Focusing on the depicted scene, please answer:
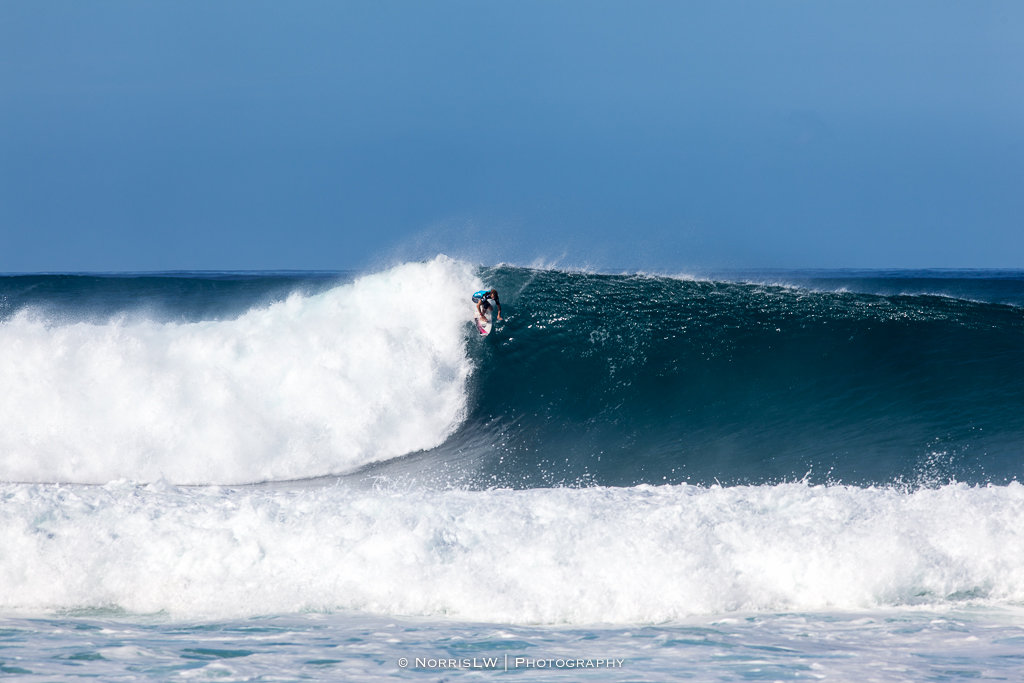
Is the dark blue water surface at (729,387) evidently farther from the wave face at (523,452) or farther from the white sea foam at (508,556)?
the white sea foam at (508,556)

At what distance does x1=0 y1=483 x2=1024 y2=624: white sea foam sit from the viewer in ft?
15.6

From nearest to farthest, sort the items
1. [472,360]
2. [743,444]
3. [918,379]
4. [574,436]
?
[743,444], [574,436], [918,379], [472,360]

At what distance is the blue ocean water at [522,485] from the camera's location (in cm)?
423

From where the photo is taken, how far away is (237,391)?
9.74 meters

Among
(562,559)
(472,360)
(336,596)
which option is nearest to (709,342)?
(472,360)

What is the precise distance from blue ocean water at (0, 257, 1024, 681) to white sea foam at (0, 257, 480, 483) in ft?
0.13

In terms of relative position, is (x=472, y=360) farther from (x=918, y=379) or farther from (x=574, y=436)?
(x=918, y=379)

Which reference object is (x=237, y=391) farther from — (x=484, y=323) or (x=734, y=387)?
(x=734, y=387)

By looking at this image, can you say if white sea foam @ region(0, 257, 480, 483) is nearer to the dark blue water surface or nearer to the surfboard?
the surfboard

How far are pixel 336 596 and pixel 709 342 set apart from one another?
7145mm

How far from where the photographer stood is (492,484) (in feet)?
26.0

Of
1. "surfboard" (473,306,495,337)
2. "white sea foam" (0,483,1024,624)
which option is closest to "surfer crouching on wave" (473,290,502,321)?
"surfboard" (473,306,495,337)

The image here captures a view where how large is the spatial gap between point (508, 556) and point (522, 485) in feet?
9.42

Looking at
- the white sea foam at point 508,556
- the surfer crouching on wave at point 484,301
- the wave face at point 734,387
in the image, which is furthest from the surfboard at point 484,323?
the white sea foam at point 508,556
